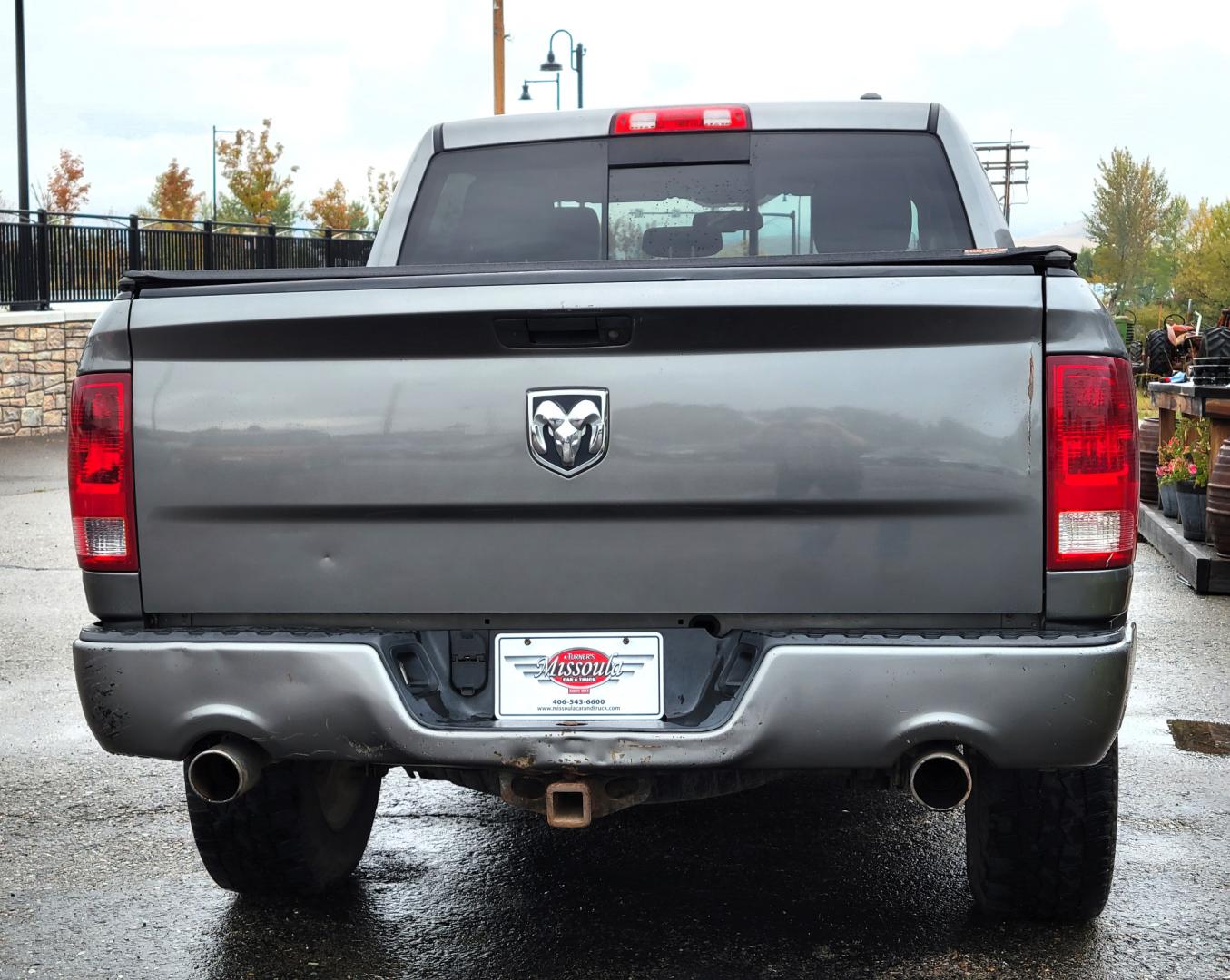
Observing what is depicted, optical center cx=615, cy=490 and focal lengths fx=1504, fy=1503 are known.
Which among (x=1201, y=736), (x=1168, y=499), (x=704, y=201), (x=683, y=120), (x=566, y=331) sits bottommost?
(x=1201, y=736)

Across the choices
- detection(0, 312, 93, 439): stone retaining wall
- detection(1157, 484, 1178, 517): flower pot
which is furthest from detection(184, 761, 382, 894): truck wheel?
detection(0, 312, 93, 439): stone retaining wall

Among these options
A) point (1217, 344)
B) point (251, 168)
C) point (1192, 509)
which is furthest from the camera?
point (251, 168)

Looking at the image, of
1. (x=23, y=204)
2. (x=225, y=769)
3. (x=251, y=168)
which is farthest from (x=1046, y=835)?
(x=251, y=168)

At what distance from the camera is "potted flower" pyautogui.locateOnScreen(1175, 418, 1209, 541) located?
9.34 meters

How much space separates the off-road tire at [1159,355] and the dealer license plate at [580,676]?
20767 millimetres

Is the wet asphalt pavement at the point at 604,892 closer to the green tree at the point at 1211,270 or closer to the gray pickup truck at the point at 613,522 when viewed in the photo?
the gray pickup truck at the point at 613,522

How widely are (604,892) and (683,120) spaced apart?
2.30 metres

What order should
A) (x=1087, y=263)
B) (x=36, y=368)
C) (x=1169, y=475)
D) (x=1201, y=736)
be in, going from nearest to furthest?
(x=1201, y=736) < (x=1169, y=475) < (x=36, y=368) < (x=1087, y=263)

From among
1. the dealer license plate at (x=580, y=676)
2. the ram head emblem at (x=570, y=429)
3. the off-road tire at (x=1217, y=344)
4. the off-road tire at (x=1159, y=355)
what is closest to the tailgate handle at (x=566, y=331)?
the ram head emblem at (x=570, y=429)

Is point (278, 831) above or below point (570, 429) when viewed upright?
below

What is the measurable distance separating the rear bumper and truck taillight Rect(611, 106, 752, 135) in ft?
7.20

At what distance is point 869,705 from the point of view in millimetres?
2879

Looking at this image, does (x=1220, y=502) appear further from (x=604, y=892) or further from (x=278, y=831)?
(x=278, y=831)

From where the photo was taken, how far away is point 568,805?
3.06m
